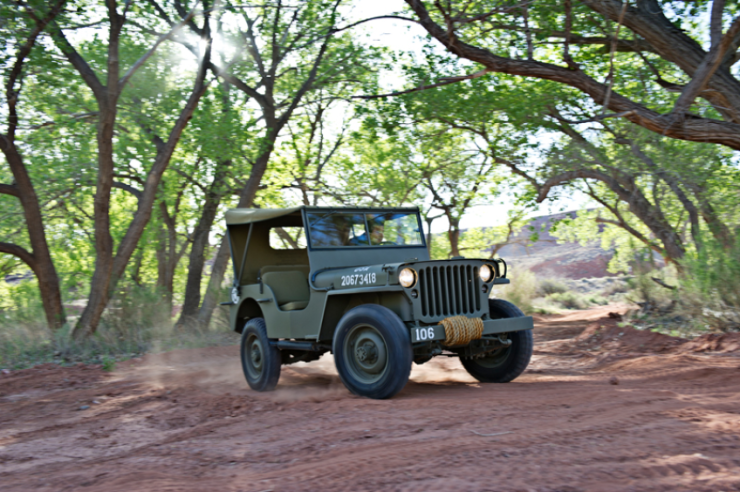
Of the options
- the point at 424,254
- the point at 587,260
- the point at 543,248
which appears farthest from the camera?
the point at 543,248

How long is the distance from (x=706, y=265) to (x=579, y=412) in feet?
22.2

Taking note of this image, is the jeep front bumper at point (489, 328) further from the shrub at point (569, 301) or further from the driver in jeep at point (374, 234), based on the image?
the shrub at point (569, 301)

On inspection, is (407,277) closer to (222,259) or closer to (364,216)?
(364,216)

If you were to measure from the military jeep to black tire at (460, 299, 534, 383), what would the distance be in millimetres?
12

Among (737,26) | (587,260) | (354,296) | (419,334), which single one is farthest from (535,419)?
(587,260)

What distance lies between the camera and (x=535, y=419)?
14.9ft

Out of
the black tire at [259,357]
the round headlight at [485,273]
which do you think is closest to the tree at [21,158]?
the black tire at [259,357]

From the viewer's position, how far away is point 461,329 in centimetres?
571

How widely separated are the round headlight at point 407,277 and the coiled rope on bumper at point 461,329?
49cm

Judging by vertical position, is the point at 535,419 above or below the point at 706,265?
below

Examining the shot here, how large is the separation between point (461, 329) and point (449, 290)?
0.51m

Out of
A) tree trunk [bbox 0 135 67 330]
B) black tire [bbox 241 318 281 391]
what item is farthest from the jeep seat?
tree trunk [bbox 0 135 67 330]

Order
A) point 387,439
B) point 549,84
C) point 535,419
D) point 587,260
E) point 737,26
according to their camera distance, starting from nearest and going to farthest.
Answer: point 387,439
point 535,419
point 737,26
point 549,84
point 587,260

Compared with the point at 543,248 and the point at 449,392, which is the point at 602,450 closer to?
the point at 449,392
